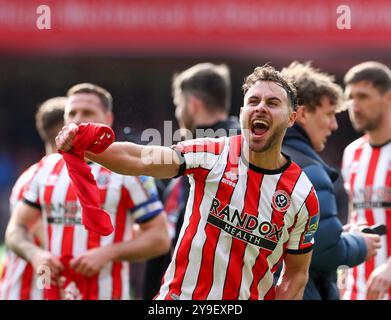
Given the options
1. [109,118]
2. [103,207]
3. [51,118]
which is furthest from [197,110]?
[103,207]

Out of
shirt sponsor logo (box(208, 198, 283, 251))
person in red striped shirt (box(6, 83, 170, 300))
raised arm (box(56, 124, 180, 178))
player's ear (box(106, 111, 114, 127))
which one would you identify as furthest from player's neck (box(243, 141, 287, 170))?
player's ear (box(106, 111, 114, 127))

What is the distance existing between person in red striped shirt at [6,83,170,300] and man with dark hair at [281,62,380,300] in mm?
1035

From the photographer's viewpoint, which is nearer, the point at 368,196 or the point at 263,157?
the point at 263,157

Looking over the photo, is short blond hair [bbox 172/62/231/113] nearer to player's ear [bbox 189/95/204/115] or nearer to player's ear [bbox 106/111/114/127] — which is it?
player's ear [bbox 189/95/204/115]

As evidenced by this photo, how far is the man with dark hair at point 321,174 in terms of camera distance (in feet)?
13.0

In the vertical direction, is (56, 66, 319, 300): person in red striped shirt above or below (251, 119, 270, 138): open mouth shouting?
below

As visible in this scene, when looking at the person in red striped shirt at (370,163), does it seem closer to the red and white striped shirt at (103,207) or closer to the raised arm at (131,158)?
the red and white striped shirt at (103,207)

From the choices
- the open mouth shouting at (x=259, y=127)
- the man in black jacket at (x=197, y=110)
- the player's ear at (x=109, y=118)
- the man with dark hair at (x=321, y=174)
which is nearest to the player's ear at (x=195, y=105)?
the man in black jacket at (x=197, y=110)

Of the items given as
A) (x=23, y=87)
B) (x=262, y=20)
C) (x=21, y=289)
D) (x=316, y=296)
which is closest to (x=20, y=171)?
(x=23, y=87)

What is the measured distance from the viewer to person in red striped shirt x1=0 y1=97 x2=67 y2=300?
517 cm

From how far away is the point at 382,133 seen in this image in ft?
17.4

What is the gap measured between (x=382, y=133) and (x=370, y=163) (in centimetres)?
23

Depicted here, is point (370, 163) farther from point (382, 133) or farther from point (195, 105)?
point (195, 105)

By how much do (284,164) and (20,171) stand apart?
13336 millimetres
